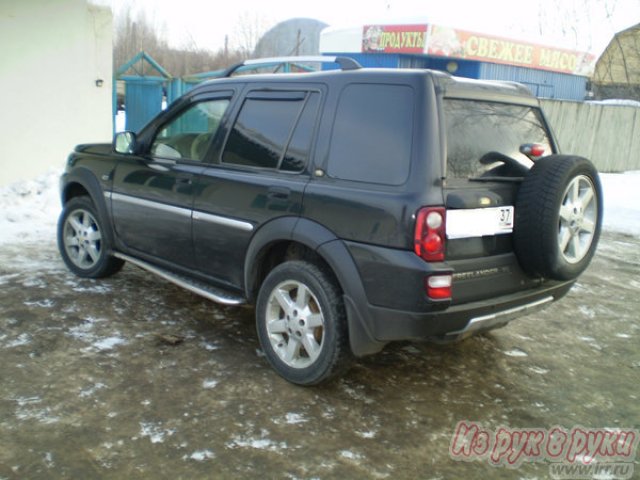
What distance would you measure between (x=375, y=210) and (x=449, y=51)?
17854mm

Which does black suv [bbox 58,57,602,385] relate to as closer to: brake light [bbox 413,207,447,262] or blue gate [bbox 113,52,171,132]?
brake light [bbox 413,207,447,262]

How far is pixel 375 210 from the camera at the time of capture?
3.16m

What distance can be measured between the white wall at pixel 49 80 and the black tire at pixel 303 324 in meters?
6.34

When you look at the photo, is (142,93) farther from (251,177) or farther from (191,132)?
(251,177)

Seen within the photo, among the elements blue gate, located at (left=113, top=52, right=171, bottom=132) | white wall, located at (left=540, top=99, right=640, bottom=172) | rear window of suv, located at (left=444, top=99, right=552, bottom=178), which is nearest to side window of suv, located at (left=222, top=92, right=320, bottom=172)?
rear window of suv, located at (left=444, top=99, right=552, bottom=178)

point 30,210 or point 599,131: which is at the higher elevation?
point 599,131

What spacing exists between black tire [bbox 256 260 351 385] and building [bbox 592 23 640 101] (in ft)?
98.7

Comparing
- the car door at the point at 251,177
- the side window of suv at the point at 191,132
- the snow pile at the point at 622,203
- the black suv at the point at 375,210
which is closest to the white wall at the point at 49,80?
the side window of suv at the point at 191,132

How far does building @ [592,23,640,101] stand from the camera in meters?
29.7

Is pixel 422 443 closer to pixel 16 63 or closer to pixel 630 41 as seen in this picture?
pixel 16 63

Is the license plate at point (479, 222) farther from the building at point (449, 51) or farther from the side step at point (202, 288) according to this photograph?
the building at point (449, 51)

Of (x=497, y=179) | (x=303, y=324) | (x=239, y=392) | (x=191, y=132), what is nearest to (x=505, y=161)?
(x=497, y=179)

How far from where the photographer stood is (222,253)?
13.3 feet

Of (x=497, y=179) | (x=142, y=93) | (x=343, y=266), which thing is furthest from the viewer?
(x=142, y=93)
